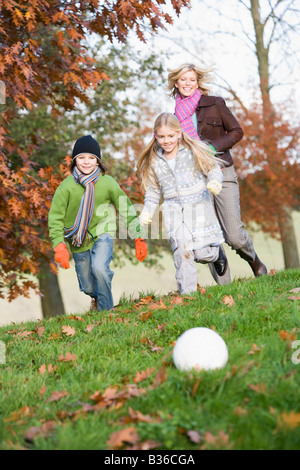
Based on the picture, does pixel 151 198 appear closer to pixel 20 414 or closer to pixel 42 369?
pixel 42 369

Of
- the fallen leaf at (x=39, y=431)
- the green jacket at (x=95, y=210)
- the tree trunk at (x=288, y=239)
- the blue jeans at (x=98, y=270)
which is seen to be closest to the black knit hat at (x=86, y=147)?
the green jacket at (x=95, y=210)

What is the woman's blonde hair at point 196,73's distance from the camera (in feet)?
18.5

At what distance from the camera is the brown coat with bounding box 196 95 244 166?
5828 millimetres

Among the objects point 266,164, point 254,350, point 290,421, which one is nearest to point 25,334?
point 254,350

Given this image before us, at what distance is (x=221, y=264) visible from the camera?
19.7ft

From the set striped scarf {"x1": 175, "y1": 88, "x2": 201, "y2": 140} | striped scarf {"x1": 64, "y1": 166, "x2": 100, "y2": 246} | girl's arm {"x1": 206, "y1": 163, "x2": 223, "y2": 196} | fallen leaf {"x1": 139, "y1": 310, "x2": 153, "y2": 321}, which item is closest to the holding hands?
girl's arm {"x1": 206, "y1": 163, "x2": 223, "y2": 196}

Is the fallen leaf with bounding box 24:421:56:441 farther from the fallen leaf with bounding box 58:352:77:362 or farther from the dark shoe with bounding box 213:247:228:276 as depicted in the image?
the dark shoe with bounding box 213:247:228:276

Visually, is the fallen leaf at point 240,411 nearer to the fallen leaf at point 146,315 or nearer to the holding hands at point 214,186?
the fallen leaf at point 146,315

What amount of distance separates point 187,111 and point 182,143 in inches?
18.4

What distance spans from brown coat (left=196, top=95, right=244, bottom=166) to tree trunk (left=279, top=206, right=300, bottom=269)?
8.49 metres

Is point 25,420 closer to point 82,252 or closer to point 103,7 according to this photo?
point 82,252

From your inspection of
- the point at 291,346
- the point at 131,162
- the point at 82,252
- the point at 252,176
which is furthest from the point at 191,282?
the point at 252,176

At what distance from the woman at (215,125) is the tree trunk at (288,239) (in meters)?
8.19
